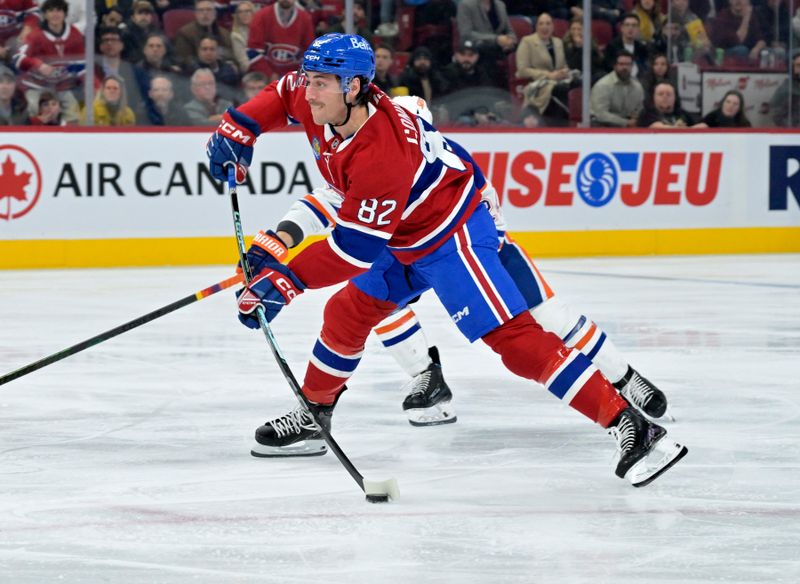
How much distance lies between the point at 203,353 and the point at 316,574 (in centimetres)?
314

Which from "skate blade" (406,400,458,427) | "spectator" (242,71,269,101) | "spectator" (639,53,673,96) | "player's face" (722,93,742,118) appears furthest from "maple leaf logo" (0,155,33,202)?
"skate blade" (406,400,458,427)

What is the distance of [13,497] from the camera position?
10.7 feet

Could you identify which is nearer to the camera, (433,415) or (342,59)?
(342,59)

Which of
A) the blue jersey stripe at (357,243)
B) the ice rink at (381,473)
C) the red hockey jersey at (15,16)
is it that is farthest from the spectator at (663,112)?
the blue jersey stripe at (357,243)

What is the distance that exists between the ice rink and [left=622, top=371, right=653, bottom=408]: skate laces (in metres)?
0.12

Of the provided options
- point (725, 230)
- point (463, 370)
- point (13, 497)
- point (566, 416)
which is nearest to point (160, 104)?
point (725, 230)

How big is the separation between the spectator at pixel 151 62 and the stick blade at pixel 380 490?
6.74 meters

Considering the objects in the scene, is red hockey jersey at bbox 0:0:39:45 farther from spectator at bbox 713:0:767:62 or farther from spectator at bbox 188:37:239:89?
spectator at bbox 713:0:767:62

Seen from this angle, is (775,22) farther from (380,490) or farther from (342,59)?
(380,490)

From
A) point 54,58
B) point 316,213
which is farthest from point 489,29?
point 316,213

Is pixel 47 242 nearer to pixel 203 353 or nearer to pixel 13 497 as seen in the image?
pixel 203 353

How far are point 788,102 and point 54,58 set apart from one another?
5.40m

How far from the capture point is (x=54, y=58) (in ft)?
30.2

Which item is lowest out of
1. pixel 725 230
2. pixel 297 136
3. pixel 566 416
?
pixel 725 230
